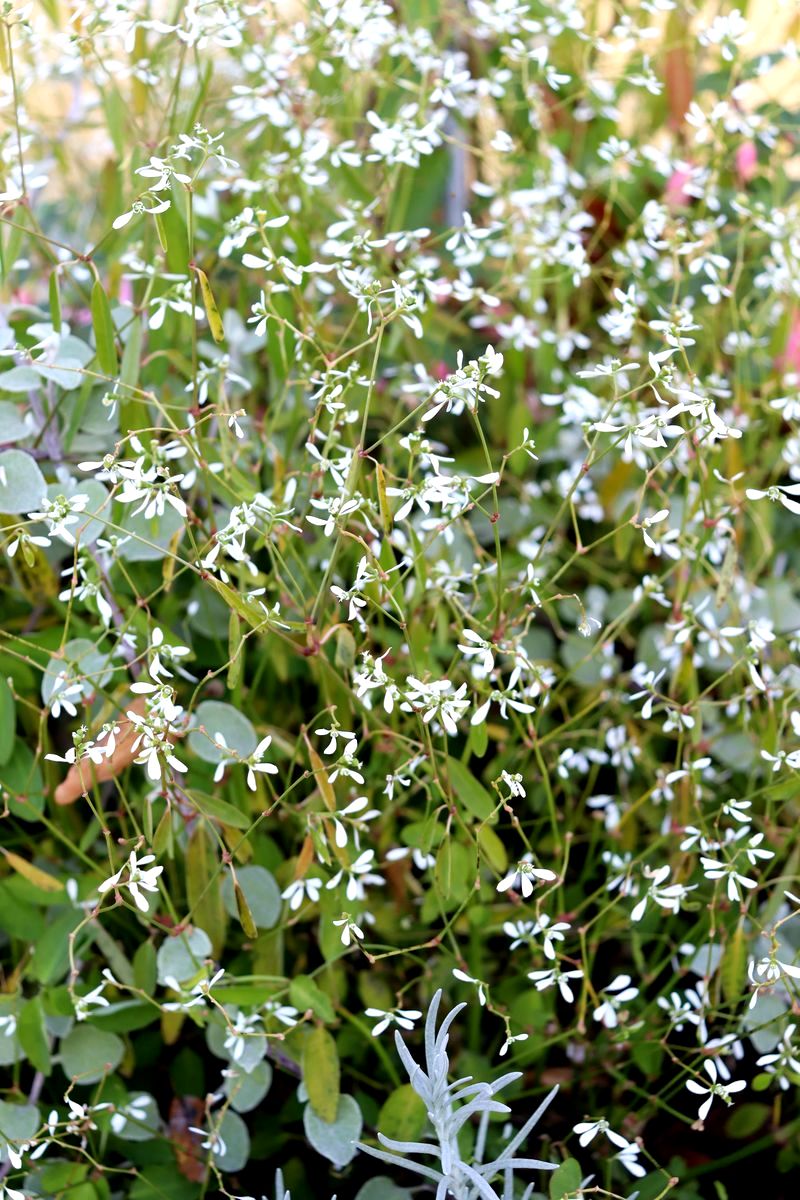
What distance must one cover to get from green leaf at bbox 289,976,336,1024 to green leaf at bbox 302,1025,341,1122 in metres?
0.03

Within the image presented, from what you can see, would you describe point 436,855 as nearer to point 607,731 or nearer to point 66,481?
point 607,731

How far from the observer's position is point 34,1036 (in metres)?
0.57

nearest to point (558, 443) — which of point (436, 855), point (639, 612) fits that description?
point (639, 612)

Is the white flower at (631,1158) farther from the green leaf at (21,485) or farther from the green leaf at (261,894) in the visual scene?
the green leaf at (21,485)

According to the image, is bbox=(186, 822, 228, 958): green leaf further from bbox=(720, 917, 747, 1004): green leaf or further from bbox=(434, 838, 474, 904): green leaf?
bbox=(720, 917, 747, 1004): green leaf

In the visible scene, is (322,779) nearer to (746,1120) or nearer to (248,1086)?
(248,1086)

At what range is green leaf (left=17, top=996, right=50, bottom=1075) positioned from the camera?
1.88ft

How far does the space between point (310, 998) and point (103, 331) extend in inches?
12.8

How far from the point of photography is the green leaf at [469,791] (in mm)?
553

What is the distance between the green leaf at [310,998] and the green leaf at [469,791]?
0.11 m

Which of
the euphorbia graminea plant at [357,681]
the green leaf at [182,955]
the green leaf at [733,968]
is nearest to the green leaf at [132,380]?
the euphorbia graminea plant at [357,681]

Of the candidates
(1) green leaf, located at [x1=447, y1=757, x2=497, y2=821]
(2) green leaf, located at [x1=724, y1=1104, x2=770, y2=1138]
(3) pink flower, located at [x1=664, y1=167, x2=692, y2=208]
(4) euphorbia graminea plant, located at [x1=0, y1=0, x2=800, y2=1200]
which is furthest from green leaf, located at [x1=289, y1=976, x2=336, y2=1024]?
(3) pink flower, located at [x1=664, y1=167, x2=692, y2=208]

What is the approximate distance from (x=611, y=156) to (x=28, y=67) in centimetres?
40

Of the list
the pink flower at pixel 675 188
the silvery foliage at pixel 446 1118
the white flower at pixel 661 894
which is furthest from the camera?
the pink flower at pixel 675 188
